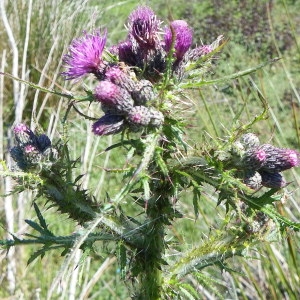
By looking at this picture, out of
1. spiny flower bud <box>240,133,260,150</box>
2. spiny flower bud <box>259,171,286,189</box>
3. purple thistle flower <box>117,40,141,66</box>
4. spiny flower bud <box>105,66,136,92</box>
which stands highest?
purple thistle flower <box>117,40,141,66</box>

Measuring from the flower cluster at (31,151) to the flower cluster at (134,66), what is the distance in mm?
139

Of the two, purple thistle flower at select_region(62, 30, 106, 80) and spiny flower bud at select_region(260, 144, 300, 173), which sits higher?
purple thistle flower at select_region(62, 30, 106, 80)

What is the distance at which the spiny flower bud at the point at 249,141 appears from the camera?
0.99m

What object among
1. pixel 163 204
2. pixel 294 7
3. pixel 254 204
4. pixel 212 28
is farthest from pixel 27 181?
pixel 294 7

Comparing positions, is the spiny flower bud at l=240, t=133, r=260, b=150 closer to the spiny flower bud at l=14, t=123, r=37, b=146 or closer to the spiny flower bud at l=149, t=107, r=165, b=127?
the spiny flower bud at l=149, t=107, r=165, b=127

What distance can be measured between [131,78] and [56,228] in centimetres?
226

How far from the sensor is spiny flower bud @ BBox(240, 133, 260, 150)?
99 cm

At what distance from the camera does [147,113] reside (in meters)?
0.88

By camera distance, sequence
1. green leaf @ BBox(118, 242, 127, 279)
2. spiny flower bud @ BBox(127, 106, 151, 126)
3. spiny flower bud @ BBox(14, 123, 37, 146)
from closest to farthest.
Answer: spiny flower bud @ BBox(127, 106, 151, 126) < green leaf @ BBox(118, 242, 127, 279) < spiny flower bud @ BBox(14, 123, 37, 146)

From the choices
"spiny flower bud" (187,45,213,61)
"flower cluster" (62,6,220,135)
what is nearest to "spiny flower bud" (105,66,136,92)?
"flower cluster" (62,6,220,135)

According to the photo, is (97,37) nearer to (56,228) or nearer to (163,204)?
(163,204)

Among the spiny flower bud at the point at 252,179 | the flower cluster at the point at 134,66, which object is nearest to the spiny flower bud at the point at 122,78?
the flower cluster at the point at 134,66

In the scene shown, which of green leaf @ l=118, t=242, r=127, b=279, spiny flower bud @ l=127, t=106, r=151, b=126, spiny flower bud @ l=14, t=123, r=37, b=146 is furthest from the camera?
spiny flower bud @ l=14, t=123, r=37, b=146

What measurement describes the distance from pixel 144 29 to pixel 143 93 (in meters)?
0.14
